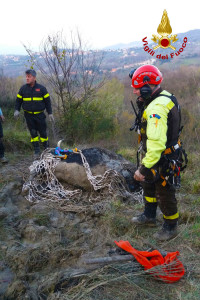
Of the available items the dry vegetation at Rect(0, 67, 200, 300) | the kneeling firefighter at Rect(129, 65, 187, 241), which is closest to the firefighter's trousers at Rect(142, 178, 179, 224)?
the kneeling firefighter at Rect(129, 65, 187, 241)

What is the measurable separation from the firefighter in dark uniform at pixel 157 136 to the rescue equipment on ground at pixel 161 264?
595 millimetres

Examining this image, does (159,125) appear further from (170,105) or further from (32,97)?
(32,97)

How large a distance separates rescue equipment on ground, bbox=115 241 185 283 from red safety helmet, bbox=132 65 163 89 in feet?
Result: 5.95

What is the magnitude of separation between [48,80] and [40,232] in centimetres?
685

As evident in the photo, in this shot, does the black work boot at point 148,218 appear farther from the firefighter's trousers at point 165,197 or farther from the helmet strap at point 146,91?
the helmet strap at point 146,91

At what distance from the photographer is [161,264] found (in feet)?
8.88

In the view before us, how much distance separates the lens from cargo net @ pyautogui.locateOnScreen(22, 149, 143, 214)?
15.8ft

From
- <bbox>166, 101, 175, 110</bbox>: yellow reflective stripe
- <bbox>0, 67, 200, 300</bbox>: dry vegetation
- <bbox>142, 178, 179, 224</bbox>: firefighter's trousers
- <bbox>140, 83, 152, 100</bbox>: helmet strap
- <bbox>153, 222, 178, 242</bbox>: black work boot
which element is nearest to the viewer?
<bbox>0, 67, 200, 300</bbox>: dry vegetation

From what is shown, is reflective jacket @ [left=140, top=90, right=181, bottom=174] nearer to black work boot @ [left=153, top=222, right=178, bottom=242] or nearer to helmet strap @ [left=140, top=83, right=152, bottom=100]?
helmet strap @ [left=140, top=83, right=152, bottom=100]

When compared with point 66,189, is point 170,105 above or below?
above

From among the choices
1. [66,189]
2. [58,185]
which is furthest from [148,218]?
[58,185]

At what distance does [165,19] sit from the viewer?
797cm

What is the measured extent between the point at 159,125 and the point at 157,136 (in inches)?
4.7

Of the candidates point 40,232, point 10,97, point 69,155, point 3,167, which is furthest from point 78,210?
point 10,97
